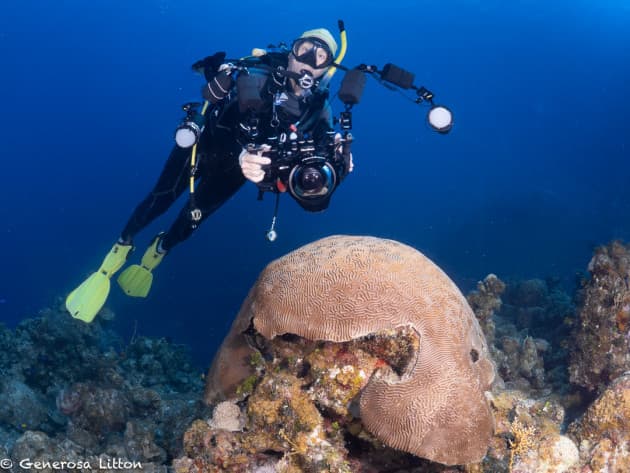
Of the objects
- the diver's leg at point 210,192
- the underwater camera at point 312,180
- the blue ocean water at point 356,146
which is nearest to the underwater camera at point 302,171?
the underwater camera at point 312,180

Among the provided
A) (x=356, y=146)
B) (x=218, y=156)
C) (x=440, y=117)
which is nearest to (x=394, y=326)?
(x=440, y=117)

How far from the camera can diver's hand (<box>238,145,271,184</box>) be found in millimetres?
→ 4469

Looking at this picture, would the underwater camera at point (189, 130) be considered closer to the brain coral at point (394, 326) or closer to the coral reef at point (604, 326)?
the brain coral at point (394, 326)

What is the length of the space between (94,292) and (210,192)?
2230 millimetres

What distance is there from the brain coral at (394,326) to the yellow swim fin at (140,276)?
4248 millimetres

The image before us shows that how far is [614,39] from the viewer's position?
54.4m

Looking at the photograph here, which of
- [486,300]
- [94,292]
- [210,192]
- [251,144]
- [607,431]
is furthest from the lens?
[210,192]

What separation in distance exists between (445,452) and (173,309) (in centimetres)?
2177

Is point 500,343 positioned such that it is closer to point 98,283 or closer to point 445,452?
point 445,452

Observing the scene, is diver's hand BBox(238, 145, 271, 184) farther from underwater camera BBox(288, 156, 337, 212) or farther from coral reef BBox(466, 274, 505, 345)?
coral reef BBox(466, 274, 505, 345)

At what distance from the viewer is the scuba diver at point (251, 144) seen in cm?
448

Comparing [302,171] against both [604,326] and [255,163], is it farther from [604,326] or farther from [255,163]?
[604,326]

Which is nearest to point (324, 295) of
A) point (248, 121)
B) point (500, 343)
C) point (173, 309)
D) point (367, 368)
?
point (367, 368)

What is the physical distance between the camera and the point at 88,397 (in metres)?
5.46
